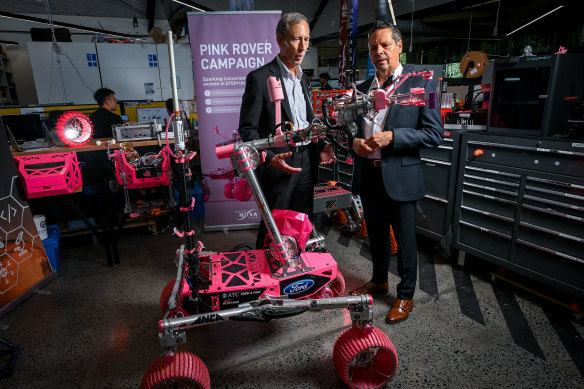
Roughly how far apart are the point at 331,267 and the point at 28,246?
2.15 meters

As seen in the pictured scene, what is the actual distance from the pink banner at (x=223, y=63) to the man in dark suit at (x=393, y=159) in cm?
133

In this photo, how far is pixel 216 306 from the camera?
1491 mm

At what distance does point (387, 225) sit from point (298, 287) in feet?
2.49

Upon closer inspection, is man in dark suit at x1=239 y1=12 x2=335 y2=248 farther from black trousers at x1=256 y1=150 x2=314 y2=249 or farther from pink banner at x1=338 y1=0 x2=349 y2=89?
pink banner at x1=338 y1=0 x2=349 y2=89

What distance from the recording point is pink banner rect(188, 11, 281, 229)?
308 cm

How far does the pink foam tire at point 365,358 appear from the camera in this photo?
1.44 metres

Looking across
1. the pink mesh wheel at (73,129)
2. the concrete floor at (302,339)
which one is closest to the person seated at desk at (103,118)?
the pink mesh wheel at (73,129)

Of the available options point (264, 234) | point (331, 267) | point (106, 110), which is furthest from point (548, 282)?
point (106, 110)

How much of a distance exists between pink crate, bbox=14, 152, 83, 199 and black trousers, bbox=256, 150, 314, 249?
4.81 ft

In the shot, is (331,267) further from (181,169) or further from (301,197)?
(181,169)

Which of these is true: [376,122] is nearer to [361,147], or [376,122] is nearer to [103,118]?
[361,147]

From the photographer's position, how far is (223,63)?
3166 millimetres

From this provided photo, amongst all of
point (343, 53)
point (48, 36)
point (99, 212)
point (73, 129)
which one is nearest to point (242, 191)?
point (99, 212)

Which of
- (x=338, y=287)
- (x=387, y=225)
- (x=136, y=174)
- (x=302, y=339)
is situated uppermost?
(x=136, y=174)
